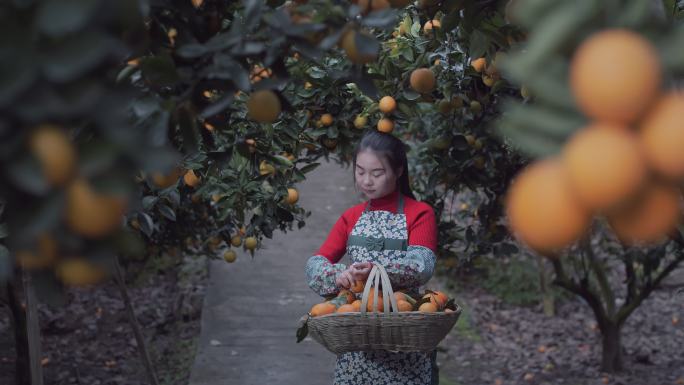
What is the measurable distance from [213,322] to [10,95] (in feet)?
14.3

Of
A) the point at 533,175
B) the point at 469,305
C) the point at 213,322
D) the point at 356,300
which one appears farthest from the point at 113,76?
the point at 469,305

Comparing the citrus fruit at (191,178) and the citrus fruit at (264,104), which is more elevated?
the citrus fruit at (191,178)

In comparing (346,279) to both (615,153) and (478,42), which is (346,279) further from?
(615,153)

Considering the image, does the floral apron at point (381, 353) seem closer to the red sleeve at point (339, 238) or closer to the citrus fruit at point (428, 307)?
the red sleeve at point (339, 238)

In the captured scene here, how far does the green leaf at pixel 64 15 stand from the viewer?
66cm

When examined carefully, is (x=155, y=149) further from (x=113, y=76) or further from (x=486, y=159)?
(x=486, y=159)

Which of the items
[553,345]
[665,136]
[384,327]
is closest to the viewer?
[665,136]

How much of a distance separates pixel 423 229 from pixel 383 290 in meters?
0.42

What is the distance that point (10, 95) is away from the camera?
682 mm

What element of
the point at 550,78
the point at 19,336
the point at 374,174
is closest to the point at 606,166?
the point at 550,78

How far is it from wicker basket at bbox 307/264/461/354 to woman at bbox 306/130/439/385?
0.90 feet

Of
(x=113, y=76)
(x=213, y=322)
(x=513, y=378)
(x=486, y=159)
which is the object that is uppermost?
(x=486, y=159)

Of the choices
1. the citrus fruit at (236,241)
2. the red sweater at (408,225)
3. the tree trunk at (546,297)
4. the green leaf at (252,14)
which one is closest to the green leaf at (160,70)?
the green leaf at (252,14)

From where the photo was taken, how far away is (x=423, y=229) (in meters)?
2.41
